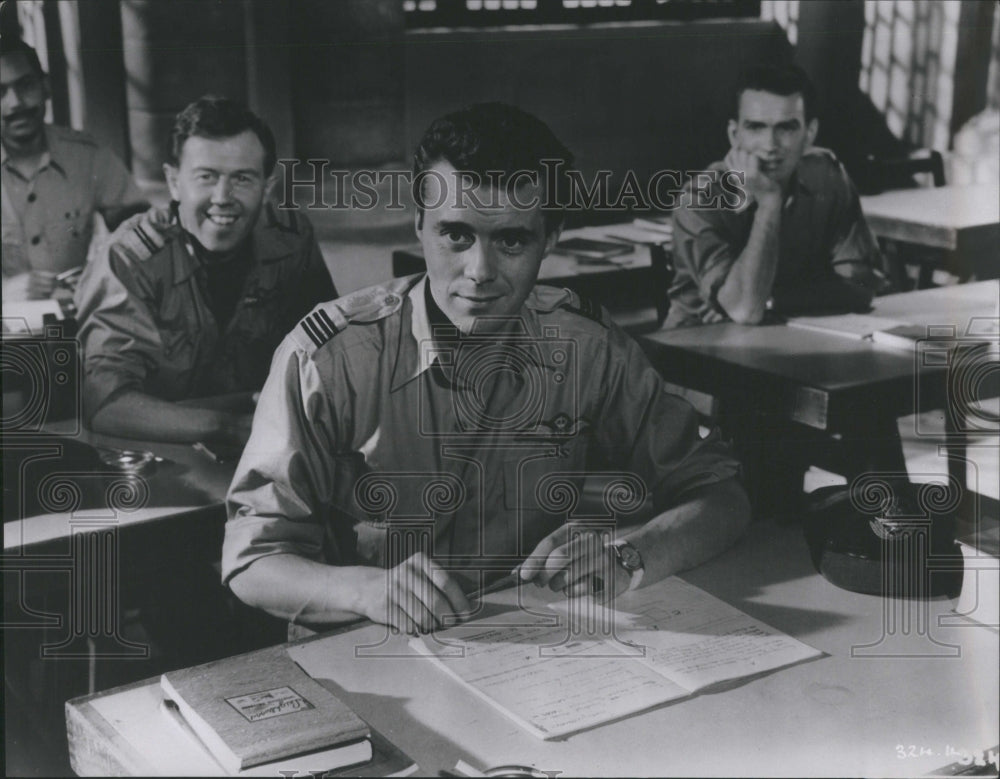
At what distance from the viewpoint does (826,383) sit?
Result: 2.32 meters

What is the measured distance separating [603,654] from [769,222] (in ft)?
3.64

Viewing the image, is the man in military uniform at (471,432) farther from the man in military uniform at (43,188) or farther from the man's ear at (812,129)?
the man's ear at (812,129)

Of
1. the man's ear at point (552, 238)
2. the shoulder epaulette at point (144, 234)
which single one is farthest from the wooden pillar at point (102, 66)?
the man's ear at point (552, 238)

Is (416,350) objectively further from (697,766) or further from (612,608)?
(697,766)

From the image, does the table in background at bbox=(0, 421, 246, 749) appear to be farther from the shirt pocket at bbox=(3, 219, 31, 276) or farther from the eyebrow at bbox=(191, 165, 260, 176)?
the eyebrow at bbox=(191, 165, 260, 176)

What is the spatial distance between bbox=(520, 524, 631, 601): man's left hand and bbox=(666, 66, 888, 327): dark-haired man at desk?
2.70ft

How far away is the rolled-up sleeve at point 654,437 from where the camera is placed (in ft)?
6.51

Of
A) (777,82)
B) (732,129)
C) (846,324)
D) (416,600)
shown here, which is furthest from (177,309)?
(846,324)

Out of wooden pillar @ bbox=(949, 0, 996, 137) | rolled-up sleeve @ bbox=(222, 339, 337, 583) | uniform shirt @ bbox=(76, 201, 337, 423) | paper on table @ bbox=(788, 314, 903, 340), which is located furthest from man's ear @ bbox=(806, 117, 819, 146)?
rolled-up sleeve @ bbox=(222, 339, 337, 583)

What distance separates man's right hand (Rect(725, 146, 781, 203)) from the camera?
2307mm

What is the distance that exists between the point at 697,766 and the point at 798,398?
3.82ft

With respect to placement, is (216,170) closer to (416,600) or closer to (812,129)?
(416,600)

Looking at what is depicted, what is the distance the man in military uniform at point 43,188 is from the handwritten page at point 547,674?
1.06 metres

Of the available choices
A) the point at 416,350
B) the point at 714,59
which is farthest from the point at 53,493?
the point at 714,59
